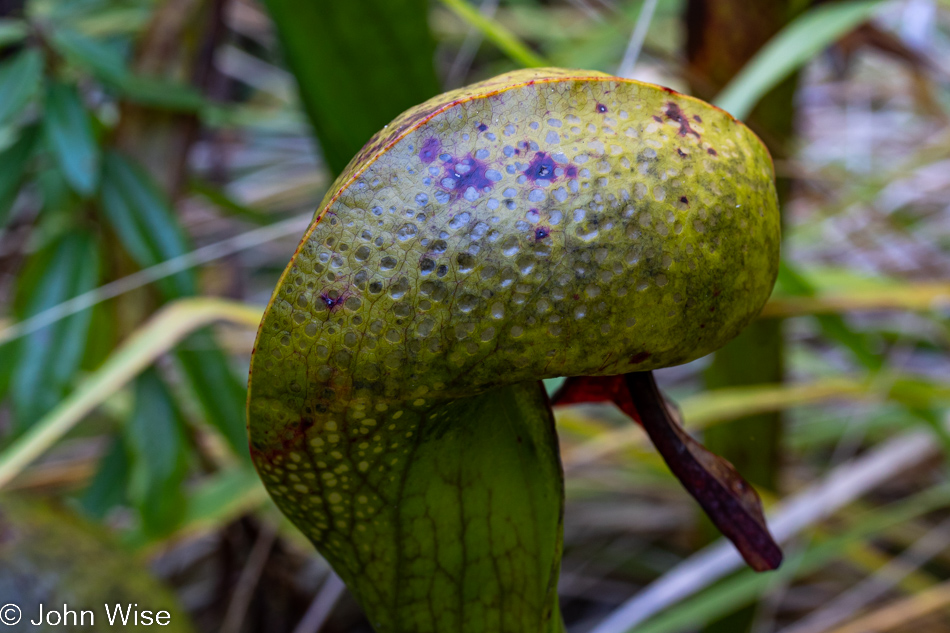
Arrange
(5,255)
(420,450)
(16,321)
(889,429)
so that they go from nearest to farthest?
(420,450), (16,321), (889,429), (5,255)

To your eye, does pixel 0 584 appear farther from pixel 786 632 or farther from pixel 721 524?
pixel 786 632

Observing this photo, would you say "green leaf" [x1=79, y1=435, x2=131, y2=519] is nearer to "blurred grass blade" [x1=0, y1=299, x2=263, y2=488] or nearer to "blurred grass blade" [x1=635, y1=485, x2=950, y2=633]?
"blurred grass blade" [x1=0, y1=299, x2=263, y2=488]

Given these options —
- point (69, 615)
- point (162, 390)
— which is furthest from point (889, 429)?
point (69, 615)

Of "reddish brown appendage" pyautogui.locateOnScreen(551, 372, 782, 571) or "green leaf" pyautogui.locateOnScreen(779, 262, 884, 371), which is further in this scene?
"green leaf" pyautogui.locateOnScreen(779, 262, 884, 371)

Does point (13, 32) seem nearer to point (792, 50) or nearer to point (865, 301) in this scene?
point (792, 50)

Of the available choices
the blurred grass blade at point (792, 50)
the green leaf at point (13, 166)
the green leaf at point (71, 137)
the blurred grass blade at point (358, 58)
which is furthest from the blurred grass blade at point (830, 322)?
the green leaf at point (13, 166)

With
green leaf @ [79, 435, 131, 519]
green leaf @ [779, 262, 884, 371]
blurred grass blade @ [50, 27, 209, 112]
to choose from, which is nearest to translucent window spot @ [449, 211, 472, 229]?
green leaf @ [779, 262, 884, 371]
